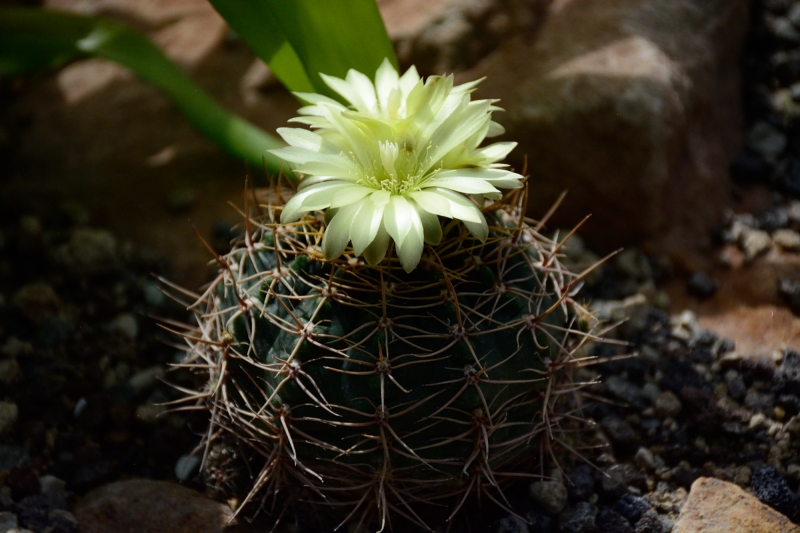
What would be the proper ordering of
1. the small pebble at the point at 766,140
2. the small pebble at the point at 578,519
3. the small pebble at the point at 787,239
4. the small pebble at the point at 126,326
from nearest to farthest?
the small pebble at the point at 578,519, the small pebble at the point at 126,326, the small pebble at the point at 787,239, the small pebble at the point at 766,140

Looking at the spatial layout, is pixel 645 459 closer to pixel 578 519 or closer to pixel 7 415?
pixel 578 519

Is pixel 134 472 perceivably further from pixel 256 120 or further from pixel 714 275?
pixel 714 275

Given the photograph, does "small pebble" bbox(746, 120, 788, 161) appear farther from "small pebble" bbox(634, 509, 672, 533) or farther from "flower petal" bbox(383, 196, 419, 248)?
"flower petal" bbox(383, 196, 419, 248)

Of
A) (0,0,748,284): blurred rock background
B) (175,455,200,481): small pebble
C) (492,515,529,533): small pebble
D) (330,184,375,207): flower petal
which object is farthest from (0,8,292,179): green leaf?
(492,515,529,533): small pebble

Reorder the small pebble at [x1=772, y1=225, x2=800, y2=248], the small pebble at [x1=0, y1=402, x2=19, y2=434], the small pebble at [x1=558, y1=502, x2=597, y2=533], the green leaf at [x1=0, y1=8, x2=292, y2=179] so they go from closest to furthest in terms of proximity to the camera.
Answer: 1. the small pebble at [x1=558, y1=502, x2=597, y2=533]
2. the small pebble at [x1=0, y1=402, x2=19, y2=434]
3. the green leaf at [x1=0, y1=8, x2=292, y2=179]
4. the small pebble at [x1=772, y1=225, x2=800, y2=248]

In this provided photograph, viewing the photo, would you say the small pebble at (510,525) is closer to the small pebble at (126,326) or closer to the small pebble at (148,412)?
the small pebble at (148,412)

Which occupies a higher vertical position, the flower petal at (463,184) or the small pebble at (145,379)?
the flower petal at (463,184)

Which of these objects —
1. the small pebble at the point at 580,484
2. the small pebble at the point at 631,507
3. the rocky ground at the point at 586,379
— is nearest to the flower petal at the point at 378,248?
the rocky ground at the point at 586,379
